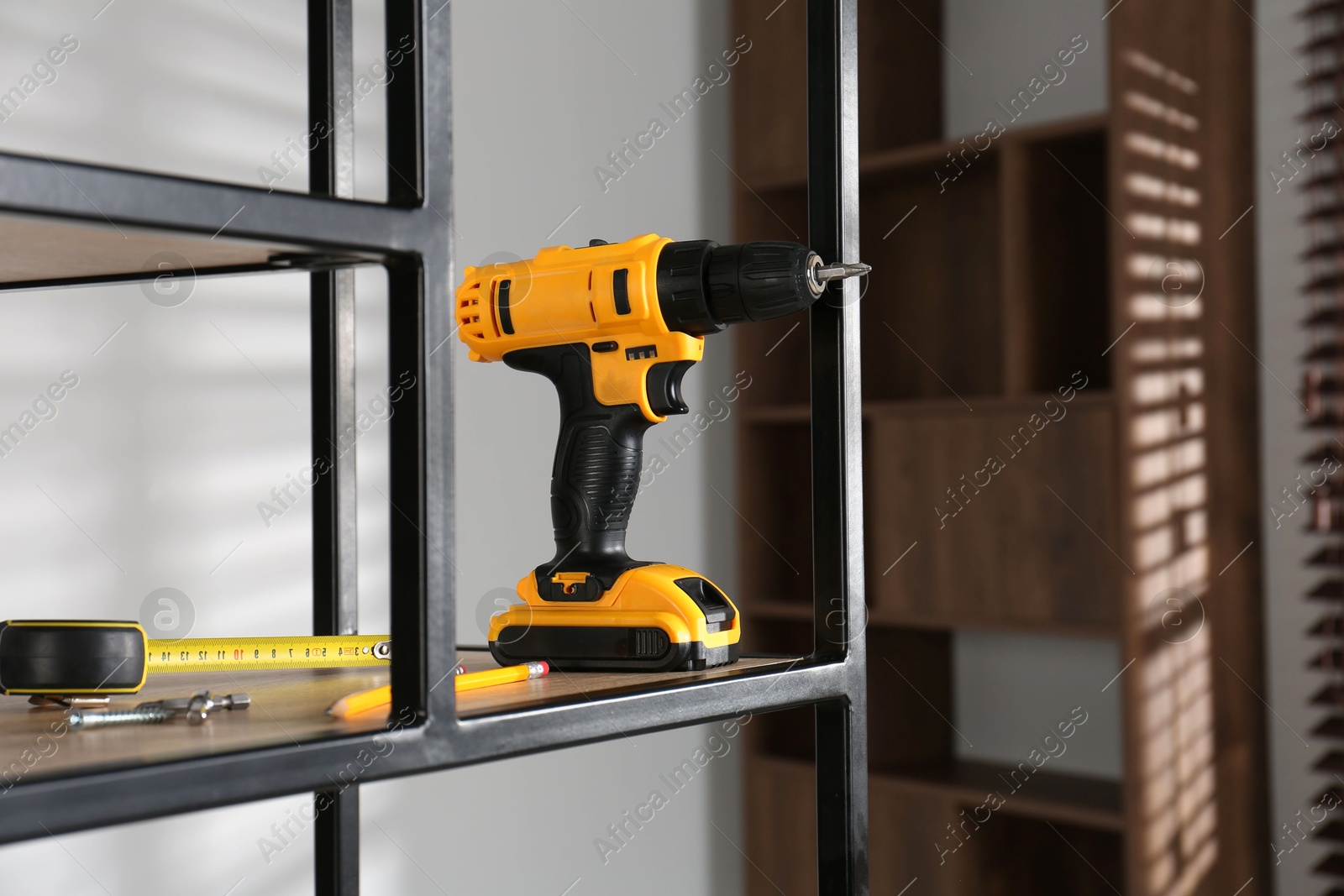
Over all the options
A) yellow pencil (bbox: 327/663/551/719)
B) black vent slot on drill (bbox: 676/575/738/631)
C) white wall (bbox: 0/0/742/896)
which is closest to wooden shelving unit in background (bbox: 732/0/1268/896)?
white wall (bbox: 0/0/742/896)

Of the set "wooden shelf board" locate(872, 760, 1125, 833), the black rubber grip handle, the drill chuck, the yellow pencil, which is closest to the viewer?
the yellow pencil

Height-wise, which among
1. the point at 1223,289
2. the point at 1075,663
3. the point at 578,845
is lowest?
the point at 578,845

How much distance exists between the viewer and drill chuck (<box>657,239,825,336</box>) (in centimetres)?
72

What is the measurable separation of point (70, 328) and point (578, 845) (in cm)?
126

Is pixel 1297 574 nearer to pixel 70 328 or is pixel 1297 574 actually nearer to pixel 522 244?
pixel 522 244

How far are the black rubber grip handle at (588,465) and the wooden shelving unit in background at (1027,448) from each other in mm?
1314

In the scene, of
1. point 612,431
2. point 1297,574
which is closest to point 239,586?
point 612,431

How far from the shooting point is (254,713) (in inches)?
22.1

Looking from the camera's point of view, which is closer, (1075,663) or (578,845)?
(578,845)

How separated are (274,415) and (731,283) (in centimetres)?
117

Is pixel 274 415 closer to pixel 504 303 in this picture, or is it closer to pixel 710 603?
pixel 504 303

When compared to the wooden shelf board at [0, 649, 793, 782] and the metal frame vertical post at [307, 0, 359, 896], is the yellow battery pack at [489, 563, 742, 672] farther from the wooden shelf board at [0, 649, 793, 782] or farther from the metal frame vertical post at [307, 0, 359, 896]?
the metal frame vertical post at [307, 0, 359, 896]

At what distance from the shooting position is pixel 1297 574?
2.02 meters

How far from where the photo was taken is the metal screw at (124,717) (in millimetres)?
536
